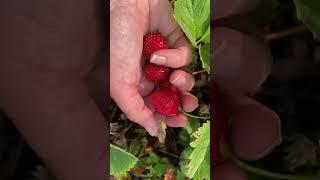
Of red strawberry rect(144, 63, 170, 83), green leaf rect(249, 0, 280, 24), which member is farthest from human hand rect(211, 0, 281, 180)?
red strawberry rect(144, 63, 170, 83)

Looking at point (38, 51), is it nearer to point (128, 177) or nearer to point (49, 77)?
point (49, 77)

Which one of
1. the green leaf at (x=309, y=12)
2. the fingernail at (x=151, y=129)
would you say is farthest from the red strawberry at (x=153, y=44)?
the green leaf at (x=309, y=12)

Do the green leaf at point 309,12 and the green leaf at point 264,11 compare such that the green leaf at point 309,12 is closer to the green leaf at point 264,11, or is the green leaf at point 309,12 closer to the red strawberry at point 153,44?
the green leaf at point 264,11

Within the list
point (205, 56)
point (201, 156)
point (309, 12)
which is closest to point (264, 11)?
point (309, 12)

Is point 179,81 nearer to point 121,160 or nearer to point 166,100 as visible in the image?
point 166,100

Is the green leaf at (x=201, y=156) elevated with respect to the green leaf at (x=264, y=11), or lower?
lower

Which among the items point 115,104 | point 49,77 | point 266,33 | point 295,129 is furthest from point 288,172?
point 49,77
